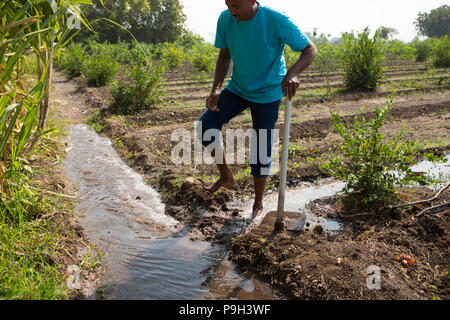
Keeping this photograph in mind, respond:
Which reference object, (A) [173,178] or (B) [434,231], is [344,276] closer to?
(B) [434,231]

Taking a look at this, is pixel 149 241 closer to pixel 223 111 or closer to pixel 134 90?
pixel 223 111

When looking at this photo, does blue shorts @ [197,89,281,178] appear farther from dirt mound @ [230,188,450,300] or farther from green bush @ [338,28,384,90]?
green bush @ [338,28,384,90]

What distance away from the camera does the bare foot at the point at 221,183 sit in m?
3.13

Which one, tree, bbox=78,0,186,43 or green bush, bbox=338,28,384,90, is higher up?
tree, bbox=78,0,186,43

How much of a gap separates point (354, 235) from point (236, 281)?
1.03 metres

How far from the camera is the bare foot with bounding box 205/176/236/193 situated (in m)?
3.13

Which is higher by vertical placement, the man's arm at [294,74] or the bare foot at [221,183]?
the man's arm at [294,74]


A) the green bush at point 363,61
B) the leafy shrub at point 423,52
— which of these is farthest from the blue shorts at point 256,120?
the leafy shrub at point 423,52

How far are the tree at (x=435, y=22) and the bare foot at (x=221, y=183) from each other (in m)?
59.4

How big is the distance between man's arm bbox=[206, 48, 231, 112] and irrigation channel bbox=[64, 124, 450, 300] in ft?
3.22

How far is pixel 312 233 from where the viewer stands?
2609mm

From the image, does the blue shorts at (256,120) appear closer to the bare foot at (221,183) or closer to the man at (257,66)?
the man at (257,66)

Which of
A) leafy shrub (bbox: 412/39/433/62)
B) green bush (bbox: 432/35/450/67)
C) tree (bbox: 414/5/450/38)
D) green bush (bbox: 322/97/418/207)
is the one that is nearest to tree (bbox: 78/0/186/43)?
leafy shrub (bbox: 412/39/433/62)
